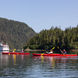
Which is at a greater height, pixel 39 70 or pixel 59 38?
pixel 59 38

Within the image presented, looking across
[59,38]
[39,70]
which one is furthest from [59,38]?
[39,70]

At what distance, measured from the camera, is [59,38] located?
119188mm

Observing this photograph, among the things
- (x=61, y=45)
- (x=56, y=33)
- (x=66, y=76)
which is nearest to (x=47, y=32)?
(x=56, y=33)

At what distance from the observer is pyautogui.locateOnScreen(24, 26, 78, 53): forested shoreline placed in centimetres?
11544

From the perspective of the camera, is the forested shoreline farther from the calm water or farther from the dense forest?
the calm water

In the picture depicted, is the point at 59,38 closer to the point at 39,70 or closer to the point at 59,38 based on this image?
the point at 59,38

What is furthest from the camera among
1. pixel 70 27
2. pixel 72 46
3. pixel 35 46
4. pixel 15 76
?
pixel 35 46

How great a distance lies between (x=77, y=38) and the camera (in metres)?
117

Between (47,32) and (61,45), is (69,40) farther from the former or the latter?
(47,32)

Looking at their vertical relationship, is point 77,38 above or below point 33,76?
above

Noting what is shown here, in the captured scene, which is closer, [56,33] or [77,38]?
[77,38]

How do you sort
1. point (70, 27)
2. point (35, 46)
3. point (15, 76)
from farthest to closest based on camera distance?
point (35, 46) → point (70, 27) → point (15, 76)

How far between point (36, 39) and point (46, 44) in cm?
1793

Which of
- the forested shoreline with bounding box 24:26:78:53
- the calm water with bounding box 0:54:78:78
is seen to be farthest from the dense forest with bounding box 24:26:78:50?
the calm water with bounding box 0:54:78:78
